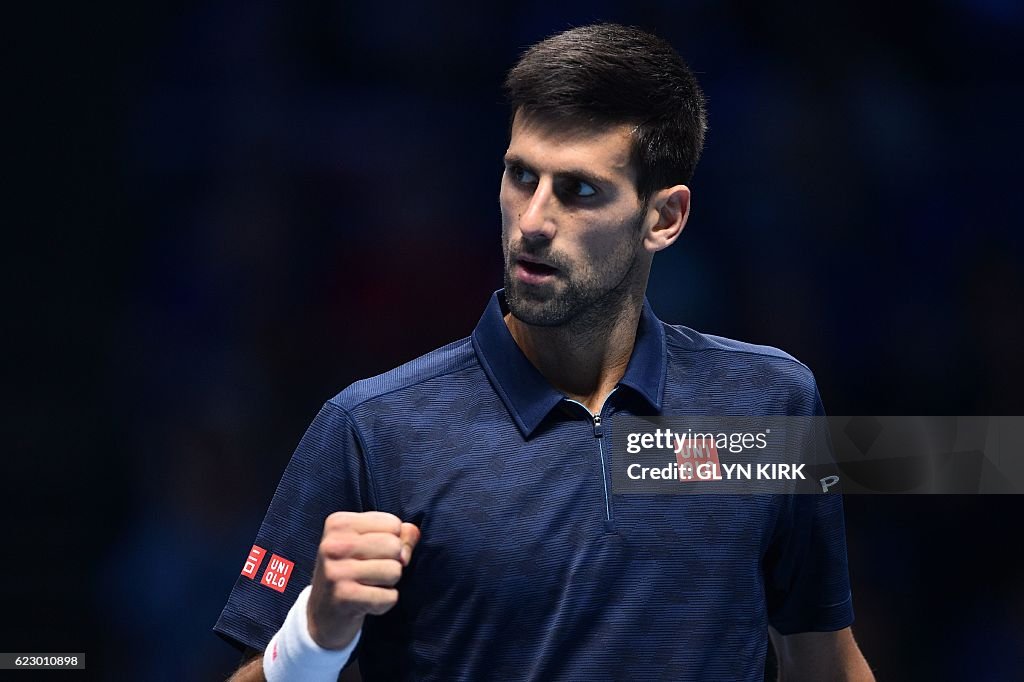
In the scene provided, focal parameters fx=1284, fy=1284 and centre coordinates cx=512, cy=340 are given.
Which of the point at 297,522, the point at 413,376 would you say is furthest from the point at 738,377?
the point at 297,522

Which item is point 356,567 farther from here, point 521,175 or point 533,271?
point 521,175

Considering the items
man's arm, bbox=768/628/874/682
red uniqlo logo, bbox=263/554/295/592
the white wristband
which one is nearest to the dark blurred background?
man's arm, bbox=768/628/874/682

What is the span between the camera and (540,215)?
248 centimetres

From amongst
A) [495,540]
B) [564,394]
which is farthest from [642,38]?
[495,540]

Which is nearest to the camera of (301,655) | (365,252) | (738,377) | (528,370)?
(301,655)

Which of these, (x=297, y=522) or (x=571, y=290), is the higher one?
(x=571, y=290)

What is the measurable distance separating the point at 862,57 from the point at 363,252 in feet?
7.10

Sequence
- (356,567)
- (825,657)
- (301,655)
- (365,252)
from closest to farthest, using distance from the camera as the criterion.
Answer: (356,567) < (301,655) < (825,657) < (365,252)

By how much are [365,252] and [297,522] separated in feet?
8.48

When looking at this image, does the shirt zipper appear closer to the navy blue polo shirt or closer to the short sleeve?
the navy blue polo shirt

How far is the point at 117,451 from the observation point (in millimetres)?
4652

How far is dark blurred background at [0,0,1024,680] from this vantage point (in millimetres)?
4660

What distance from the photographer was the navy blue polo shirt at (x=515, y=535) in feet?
7.82

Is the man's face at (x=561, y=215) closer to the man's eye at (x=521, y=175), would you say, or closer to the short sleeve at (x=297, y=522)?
the man's eye at (x=521, y=175)
